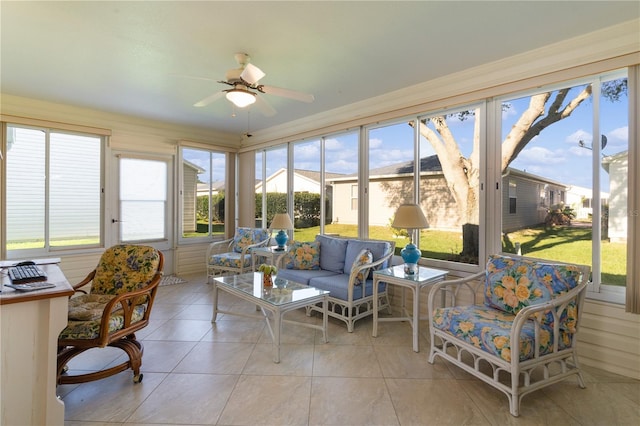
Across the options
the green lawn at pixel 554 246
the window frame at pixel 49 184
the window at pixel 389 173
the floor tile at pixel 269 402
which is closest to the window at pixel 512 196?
the green lawn at pixel 554 246

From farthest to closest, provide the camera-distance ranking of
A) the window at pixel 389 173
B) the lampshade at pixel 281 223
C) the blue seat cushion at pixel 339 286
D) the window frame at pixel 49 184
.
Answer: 1. the lampshade at pixel 281 223
2. the window frame at pixel 49 184
3. the window at pixel 389 173
4. the blue seat cushion at pixel 339 286

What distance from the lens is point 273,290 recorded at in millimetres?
2867

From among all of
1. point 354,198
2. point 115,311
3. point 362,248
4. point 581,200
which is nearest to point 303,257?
point 362,248

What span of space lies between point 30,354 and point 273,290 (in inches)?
66.6

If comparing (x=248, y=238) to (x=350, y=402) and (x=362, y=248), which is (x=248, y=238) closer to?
(x=362, y=248)

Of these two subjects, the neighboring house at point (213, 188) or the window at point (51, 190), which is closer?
the window at point (51, 190)

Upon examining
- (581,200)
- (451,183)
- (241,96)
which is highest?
(241,96)

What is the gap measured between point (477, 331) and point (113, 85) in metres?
4.43

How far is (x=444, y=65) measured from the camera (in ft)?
9.62

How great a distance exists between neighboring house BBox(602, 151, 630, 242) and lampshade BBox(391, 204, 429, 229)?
4.67 ft

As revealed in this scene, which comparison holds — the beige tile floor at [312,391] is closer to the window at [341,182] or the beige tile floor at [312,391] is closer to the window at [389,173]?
the window at [389,173]

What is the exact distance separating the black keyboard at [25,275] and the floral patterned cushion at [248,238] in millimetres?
2996

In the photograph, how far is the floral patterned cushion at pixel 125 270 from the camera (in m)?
2.42

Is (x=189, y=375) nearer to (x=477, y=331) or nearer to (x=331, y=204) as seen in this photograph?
(x=477, y=331)
